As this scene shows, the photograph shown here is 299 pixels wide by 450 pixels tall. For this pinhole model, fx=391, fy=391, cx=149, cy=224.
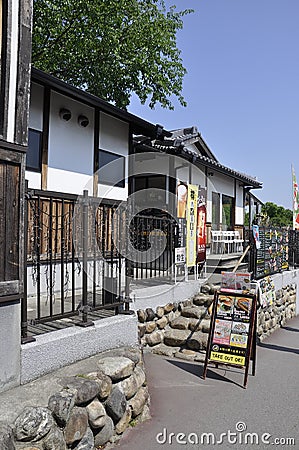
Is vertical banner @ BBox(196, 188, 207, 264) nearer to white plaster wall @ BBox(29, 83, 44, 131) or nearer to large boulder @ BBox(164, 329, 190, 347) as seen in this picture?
large boulder @ BBox(164, 329, 190, 347)

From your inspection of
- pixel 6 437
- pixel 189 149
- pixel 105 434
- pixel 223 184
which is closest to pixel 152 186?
pixel 189 149

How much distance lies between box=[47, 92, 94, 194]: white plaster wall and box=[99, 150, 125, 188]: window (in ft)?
1.24

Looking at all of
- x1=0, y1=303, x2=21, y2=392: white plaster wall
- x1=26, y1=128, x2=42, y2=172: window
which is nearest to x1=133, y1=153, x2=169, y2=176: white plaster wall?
x1=26, y1=128, x2=42, y2=172: window

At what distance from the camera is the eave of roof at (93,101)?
251 inches

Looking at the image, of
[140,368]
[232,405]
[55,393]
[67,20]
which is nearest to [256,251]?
[232,405]

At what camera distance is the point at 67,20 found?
13.4 metres

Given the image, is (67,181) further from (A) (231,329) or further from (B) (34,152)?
(A) (231,329)

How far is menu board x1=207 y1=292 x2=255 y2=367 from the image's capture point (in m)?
5.78

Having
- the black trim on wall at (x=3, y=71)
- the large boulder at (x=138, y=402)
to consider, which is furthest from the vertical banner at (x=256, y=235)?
the black trim on wall at (x=3, y=71)

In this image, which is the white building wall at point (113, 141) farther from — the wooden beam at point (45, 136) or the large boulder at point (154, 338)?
the large boulder at point (154, 338)

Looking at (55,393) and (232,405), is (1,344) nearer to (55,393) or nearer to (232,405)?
(55,393)

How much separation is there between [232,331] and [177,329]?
1.45m

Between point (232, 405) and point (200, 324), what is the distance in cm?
226

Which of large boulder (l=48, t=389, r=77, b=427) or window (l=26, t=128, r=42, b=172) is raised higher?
window (l=26, t=128, r=42, b=172)
